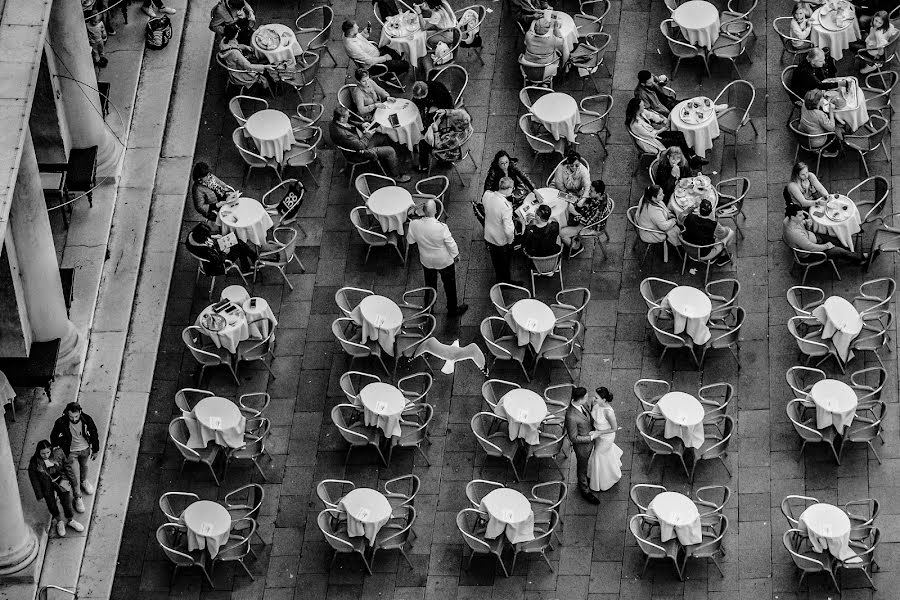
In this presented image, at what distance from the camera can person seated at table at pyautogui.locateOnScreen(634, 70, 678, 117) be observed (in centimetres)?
3180

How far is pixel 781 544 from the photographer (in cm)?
2767

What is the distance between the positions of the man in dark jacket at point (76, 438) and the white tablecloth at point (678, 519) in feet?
25.8

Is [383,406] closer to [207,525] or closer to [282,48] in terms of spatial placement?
[207,525]

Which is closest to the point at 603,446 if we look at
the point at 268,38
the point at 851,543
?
the point at 851,543

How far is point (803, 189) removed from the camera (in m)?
30.3

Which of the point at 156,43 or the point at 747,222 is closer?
the point at 747,222

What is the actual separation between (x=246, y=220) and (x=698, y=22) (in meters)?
8.22

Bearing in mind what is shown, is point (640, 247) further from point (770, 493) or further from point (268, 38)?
point (268, 38)

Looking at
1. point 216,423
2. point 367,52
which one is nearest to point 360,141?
point 367,52

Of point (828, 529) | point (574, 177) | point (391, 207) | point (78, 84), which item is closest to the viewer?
point (828, 529)

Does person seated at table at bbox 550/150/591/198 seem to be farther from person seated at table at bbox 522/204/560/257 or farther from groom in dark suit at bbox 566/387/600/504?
groom in dark suit at bbox 566/387/600/504

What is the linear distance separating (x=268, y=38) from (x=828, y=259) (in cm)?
1011

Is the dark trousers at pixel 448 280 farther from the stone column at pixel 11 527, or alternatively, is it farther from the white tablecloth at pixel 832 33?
the white tablecloth at pixel 832 33

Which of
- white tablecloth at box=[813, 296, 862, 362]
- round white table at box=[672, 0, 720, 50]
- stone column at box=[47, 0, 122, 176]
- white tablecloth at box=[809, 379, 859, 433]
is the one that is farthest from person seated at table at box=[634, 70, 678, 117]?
stone column at box=[47, 0, 122, 176]
